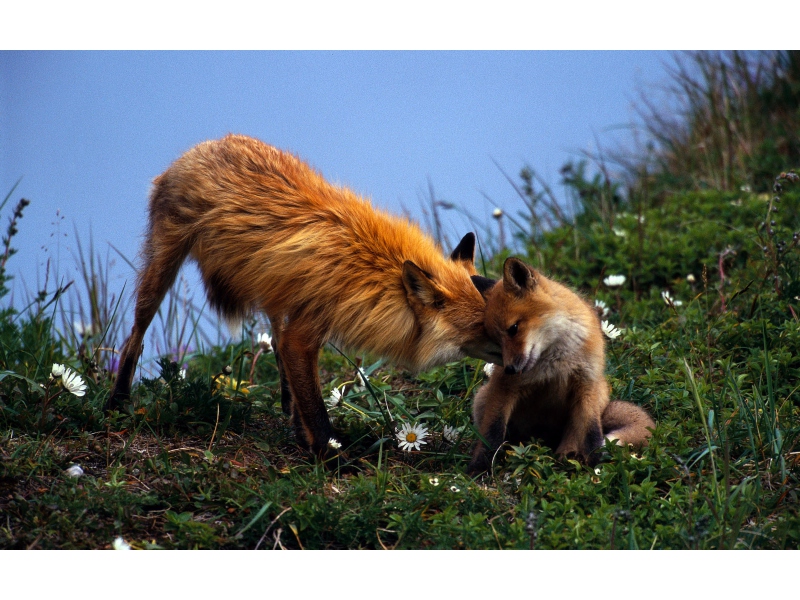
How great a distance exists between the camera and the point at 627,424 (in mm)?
4832

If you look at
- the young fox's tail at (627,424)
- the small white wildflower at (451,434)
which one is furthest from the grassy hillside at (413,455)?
the young fox's tail at (627,424)

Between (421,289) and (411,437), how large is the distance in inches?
38.0

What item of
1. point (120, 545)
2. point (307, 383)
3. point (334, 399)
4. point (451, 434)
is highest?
point (307, 383)

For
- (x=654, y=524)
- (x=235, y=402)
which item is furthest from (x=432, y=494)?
(x=235, y=402)

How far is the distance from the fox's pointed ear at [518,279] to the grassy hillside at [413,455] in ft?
3.13

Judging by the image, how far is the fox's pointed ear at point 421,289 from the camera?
15.6 feet

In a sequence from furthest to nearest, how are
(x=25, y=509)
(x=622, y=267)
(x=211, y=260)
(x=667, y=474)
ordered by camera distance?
(x=622, y=267) < (x=211, y=260) < (x=667, y=474) < (x=25, y=509)

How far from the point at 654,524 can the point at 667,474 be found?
45 cm

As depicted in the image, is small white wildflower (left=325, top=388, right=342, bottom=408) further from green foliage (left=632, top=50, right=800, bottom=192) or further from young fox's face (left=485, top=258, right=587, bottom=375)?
green foliage (left=632, top=50, right=800, bottom=192)

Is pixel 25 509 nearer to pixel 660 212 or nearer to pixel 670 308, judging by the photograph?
pixel 670 308

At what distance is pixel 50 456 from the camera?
4539mm

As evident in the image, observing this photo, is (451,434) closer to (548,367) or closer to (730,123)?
(548,367)

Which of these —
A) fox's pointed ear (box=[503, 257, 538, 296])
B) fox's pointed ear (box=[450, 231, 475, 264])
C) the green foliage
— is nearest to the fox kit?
fox's pointed ear (box=[503, 257, 538, 296])

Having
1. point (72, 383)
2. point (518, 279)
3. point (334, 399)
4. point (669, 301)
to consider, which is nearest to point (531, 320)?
point (518, 279)
